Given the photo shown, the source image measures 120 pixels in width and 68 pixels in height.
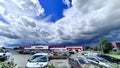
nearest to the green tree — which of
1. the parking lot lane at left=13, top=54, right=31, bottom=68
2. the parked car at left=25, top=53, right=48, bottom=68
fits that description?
the parking lot lane at left=13, top=54, right=31, bottom=68

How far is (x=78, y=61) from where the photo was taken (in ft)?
65.5

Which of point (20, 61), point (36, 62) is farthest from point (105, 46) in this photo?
point (36, 62)

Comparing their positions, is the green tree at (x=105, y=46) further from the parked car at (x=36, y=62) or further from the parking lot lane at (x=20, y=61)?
the parked car at (x=36, y=62)

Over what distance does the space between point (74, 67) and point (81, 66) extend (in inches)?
77.8

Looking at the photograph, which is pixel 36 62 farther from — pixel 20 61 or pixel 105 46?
pixel 105 46

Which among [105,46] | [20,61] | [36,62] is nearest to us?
[36,62]

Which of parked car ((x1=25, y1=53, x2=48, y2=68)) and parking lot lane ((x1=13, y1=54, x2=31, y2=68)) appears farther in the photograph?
parking lot lane ((x1=13, y1=54, x2=31, y2=68))

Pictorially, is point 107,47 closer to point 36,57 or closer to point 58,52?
point 58,52

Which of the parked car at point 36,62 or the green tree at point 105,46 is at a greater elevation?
the green tree at point 105,46

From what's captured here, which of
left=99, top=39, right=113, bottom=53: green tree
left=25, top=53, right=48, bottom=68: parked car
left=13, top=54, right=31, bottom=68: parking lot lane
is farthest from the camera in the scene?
left=99, top=39, right=113, bottom=53: green tree

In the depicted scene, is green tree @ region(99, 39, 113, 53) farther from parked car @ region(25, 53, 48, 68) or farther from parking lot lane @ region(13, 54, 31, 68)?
parked car @ region(25, 53, 48, 68)

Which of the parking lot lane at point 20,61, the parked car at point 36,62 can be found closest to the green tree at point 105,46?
the parking lot lane at point 20,61

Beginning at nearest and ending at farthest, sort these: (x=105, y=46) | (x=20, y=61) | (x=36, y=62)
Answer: (x=36, y=62)
(x=20, y=61)
(x=105, y=46)

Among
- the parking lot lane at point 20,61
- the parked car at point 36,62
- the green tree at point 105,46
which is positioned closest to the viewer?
the parked car at point 36,62
